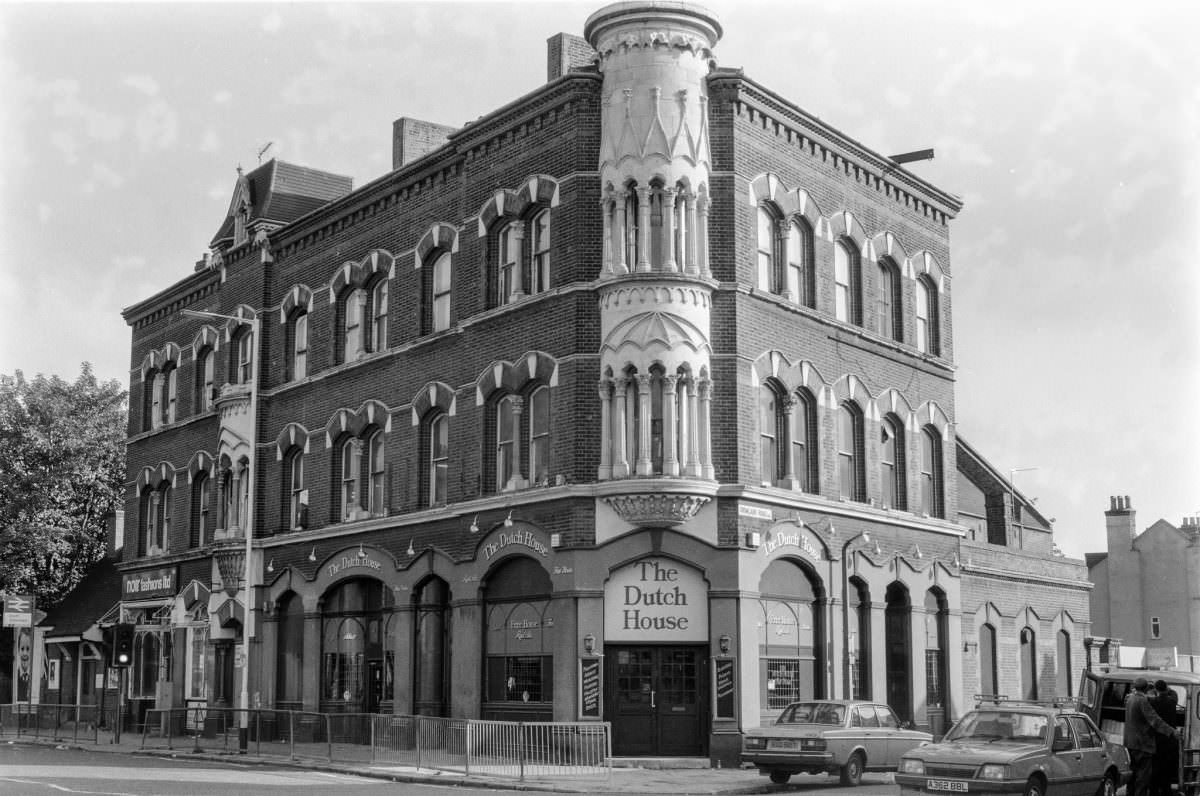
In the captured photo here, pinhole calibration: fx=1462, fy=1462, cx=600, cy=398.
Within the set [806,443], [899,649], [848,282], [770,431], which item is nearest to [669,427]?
[770,431]

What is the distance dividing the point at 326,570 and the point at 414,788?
13822 mm

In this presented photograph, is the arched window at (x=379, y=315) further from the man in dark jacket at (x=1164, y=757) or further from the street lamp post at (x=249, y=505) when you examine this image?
the man in dark jacket at (x=1164, y=757)

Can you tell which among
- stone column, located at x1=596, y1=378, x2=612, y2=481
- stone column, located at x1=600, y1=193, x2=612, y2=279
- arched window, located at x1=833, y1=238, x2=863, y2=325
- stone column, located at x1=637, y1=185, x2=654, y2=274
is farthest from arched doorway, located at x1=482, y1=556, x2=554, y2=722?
arched window, located at x1=833, y1=238, x2=863, y2=325

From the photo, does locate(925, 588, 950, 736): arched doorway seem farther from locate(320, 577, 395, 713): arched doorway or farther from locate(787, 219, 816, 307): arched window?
locate(320, 577, 395, 713): arched doorway

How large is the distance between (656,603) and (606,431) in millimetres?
3530

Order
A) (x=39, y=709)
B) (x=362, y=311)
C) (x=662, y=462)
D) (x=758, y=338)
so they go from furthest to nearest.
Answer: (x=39, y=709) < (x=362, y=311) < (x=758, y=338) < (x=662, y=462)

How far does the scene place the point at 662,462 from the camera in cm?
2862

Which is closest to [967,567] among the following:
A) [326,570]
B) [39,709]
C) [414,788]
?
[326,570]

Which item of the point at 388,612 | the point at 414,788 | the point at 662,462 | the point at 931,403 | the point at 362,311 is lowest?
the point at 414,788

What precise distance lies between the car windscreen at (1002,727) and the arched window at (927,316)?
17.4 m

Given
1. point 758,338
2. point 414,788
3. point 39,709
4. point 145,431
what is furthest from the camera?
point 145,431

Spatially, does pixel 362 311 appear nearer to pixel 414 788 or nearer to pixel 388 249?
pixel 388 249

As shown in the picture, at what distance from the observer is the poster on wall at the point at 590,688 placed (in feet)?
92.8

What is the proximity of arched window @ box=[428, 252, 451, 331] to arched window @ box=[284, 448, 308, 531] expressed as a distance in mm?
6790
